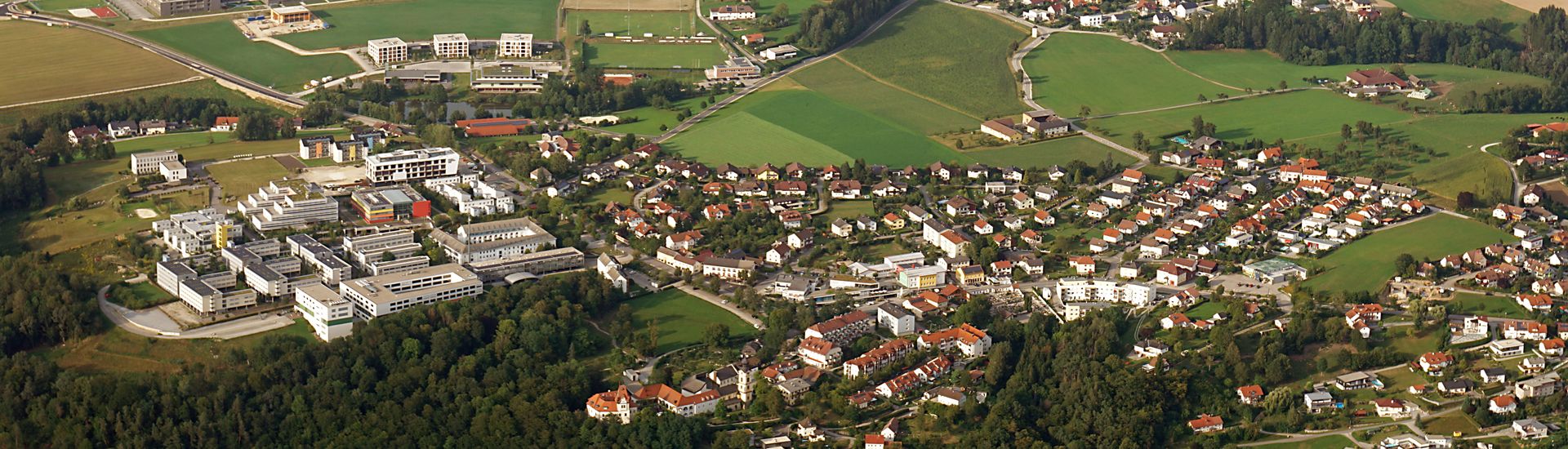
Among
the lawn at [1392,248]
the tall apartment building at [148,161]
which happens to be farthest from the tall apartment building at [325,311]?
the lawn at [1392,248]

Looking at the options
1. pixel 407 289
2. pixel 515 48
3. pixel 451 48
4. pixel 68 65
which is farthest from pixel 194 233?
pixel 515 48

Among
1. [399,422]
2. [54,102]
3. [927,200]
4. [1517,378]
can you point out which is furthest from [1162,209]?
[54,102]

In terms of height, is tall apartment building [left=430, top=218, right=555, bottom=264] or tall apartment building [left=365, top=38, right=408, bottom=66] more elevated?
tall apartment building [left=365, top=38, right=408, bottom=66]

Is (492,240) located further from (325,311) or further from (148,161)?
(148,161)

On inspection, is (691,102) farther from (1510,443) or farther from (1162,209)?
(1510,443)

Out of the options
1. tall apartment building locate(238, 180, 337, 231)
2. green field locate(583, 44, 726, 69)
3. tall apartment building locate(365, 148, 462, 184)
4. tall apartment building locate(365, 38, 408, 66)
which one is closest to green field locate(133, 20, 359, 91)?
tall apartment building locate(365, 38, 408, 66)

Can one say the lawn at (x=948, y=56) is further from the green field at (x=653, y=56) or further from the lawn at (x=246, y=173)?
the lawn at (x=246, y=173)

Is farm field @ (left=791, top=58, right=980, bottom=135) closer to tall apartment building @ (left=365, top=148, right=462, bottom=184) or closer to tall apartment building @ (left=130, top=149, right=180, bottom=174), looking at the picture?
tall apartment building @ (left=365, top=148, right=462, bottom=184)
